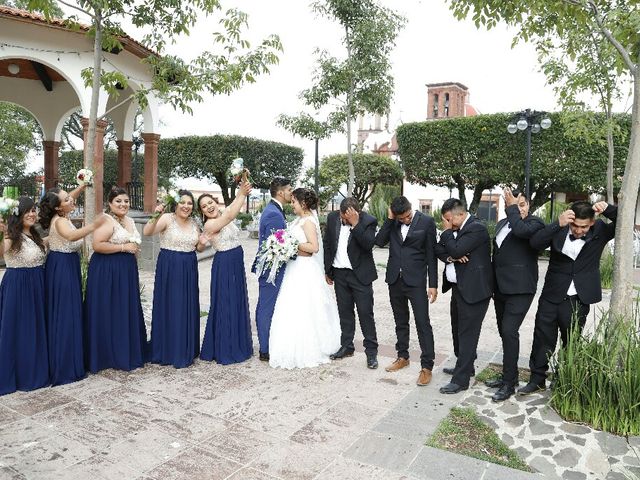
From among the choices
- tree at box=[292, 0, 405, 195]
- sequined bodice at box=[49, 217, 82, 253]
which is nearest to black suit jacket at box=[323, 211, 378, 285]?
sequined bodice at box=[49, 217, 82, 253]

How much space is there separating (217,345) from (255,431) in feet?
5.67

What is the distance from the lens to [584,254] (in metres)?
4.16

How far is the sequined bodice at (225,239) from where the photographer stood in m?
5.34

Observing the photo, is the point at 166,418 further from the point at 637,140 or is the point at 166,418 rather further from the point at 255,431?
the point at 637,140

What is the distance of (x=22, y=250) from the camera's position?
14.7 ft

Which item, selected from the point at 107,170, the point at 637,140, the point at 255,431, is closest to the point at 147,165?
the point at 255,431

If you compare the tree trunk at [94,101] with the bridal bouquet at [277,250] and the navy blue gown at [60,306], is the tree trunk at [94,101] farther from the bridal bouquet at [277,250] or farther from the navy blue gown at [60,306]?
the bridal bouquet at [277,250]

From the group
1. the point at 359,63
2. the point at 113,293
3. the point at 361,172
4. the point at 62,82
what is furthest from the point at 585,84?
the point at 361,172

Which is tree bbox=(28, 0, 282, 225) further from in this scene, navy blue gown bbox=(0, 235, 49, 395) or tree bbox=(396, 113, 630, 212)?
tree bbox=(396, 113, 630, 212)

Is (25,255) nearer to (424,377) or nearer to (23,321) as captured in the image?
(23,321)

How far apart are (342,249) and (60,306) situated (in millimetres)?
2840

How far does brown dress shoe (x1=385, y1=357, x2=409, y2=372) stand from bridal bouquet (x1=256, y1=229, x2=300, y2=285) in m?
1.55

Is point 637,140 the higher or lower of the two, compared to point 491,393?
higher

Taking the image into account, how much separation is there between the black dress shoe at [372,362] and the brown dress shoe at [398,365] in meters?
0.15
